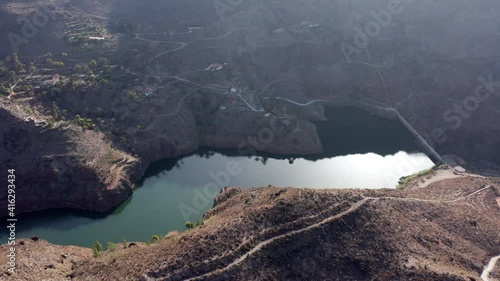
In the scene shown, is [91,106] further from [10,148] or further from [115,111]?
[10,148]

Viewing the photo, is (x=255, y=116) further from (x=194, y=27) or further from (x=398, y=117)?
(x=194, y=27)

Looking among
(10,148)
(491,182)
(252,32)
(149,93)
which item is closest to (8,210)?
(10,148)

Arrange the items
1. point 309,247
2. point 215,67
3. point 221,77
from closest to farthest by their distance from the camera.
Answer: point 309,247, point 221,77, point 215,67

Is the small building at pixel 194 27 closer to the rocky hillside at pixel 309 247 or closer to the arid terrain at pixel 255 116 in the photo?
the arid terrain at pixel 255 116

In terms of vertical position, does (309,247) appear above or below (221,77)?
below

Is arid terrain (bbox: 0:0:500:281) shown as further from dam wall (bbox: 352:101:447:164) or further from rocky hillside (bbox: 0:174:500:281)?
dam wall (bbox: 352:101:447:164)

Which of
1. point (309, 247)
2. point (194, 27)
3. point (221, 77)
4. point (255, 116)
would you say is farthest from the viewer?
point (194, 27)

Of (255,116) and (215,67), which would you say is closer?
(255,116)

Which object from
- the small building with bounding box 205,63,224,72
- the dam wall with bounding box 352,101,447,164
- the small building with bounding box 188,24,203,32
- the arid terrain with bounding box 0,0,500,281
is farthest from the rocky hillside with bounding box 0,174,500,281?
the small building with bounding box 188,24,203,32

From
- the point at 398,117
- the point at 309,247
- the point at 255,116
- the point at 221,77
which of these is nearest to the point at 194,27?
the point at 221,77
